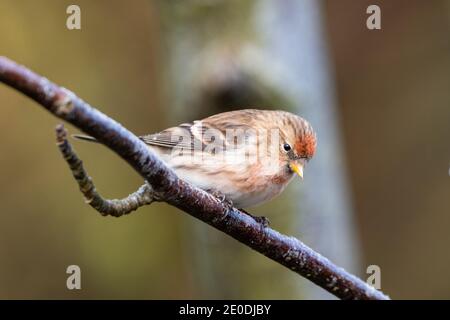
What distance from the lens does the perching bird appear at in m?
3.70

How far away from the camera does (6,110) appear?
6.58m

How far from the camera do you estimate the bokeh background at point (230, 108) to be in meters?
5.12

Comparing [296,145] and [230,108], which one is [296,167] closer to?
[296,145]

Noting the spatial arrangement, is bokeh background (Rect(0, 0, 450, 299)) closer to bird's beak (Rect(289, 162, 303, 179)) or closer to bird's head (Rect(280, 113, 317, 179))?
bird's head (Rect(280, 113, 317, 179))

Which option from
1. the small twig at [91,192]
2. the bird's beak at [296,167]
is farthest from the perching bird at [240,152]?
the small twig at [91,192]

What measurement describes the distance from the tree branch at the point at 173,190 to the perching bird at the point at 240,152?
66 centimetres

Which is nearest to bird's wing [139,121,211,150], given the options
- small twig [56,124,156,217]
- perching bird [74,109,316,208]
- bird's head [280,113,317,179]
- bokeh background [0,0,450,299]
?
perching bird [74,109,316,208]

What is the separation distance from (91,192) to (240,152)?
151cm

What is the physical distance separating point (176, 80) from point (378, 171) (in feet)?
9.27

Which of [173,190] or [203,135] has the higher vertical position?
[203,135]

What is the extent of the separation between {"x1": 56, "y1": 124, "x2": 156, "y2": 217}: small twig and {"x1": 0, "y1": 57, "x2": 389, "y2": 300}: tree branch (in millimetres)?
53

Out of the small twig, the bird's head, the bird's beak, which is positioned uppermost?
the bird's head

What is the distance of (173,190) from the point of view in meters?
2.54

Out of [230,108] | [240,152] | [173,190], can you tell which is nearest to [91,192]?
[173,190]
